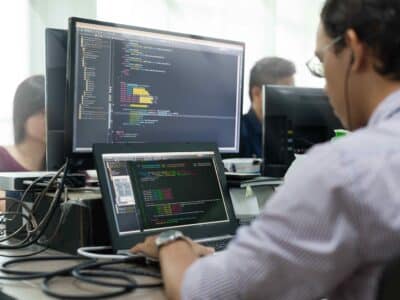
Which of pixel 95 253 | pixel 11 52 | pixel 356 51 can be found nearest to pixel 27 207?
pixel 95 253

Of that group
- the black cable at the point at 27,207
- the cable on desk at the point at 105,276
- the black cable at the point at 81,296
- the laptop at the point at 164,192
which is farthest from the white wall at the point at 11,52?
the black cable at the point at 81,296

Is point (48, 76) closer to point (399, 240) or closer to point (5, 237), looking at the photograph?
point (5, 237)

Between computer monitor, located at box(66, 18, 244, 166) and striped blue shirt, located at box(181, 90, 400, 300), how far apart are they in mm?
671

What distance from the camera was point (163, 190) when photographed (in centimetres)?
127

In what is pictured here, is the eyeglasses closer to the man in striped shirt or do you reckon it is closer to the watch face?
the man in striped shirt

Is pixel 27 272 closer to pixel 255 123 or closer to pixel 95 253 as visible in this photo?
pixel 95 253

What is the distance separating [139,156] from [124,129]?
12cm

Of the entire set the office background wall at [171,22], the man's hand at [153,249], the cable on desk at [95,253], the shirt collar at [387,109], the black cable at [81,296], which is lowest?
the black cable at [81,296]

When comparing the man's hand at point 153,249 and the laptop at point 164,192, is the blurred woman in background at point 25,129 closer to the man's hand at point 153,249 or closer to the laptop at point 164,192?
the laptop at point 164,192

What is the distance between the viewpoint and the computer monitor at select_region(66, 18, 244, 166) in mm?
1299

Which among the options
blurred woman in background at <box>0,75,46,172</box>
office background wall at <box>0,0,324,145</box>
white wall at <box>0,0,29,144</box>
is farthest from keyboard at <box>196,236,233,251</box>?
white wall at <box>0,0,29,144</box>

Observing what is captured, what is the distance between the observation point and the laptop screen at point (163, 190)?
3.96ft

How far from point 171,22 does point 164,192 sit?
109 inches

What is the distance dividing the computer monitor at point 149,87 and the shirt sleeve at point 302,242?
67 cm
